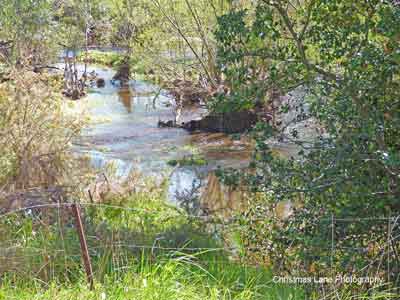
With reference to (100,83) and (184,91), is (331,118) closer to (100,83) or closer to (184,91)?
(184,91)

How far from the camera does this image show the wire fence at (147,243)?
4316 mm

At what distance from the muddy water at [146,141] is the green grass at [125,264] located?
102 inches

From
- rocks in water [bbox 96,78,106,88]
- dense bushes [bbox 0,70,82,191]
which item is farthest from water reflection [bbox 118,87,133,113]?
dense bushes [bbox 0,70,82,191]

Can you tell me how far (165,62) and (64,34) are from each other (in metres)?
4.32

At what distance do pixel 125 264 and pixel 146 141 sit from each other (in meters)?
9.24

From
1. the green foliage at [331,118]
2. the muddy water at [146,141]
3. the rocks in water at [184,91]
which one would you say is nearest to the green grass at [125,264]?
the green foliage at [331,118]

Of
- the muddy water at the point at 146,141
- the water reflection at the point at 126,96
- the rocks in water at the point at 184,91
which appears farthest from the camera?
the water reflection at the point at 126,96

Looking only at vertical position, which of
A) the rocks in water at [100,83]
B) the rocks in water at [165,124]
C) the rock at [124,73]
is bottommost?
the rocks in water at [165,124]

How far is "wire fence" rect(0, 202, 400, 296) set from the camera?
4.32 meters

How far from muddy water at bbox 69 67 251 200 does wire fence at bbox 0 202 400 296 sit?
2.41 m

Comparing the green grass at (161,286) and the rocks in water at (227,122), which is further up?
the rocks in water at (227,122)

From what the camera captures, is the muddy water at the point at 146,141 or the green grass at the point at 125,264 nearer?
the green grass at the point at 125,264

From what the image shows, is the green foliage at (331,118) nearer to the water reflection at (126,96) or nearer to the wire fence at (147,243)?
the wire fence at (147,243)

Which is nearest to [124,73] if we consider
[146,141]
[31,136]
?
[146,141]
